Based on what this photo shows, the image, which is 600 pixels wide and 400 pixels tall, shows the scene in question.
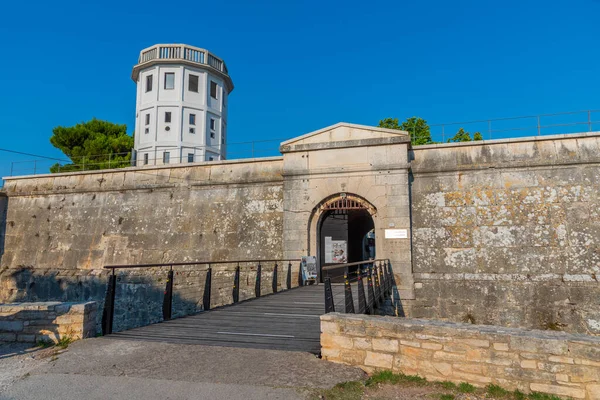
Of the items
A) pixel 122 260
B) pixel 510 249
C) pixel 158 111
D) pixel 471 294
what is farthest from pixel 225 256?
pixel 158 111

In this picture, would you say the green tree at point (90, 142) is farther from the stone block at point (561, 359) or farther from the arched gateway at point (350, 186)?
the stone block at point (561, 359)

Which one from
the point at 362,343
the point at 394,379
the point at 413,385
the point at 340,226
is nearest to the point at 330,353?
the point at 362,343

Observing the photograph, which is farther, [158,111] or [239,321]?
[158,111]

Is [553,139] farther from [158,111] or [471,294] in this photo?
[158,111]

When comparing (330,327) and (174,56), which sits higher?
(174,56)

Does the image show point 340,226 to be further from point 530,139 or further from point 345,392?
point 345,392

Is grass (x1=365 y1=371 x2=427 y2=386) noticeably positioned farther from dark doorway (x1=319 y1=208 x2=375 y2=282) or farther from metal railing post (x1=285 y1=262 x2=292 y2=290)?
dark doorway (x1=319 y1=208 x2=375 y2=282)

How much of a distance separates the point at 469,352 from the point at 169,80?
95.0 feet

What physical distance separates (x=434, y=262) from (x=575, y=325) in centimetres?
381

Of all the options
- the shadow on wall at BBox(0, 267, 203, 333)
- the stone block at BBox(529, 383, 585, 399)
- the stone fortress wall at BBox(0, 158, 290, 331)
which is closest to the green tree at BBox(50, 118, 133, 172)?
the stone fortress wall at BBox(0, 158, 290, 331)

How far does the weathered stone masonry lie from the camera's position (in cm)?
1086

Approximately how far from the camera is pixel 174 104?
28.8m

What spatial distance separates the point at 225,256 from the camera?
14125mm

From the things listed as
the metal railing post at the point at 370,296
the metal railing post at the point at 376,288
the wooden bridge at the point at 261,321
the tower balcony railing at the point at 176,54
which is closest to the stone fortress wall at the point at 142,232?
the wooden bridge at the point at 261,321
